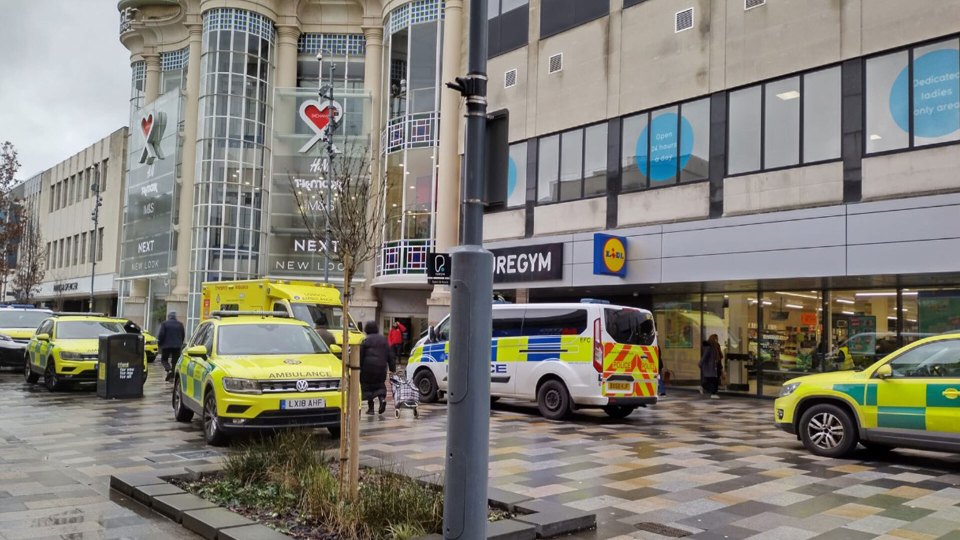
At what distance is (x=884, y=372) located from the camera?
398 inches

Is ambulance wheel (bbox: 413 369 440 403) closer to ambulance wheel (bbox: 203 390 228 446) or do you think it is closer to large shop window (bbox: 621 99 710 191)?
ambulance wheel (bbox: 203 390 228 446)

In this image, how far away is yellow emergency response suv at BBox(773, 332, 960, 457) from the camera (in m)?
9.52

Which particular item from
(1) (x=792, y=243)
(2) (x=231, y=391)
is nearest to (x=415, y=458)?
(2) (x=231, y=391)

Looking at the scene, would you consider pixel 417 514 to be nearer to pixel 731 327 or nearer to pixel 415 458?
pixel 415 458

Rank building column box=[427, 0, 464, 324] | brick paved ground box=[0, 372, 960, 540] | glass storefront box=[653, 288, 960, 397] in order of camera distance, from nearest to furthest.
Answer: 1. brick paved ground box=[0, 372, 960, 540]
2. glass storefront box=[653, 288, 960, 397]
3. building column box=[427, 0, 464, 324]

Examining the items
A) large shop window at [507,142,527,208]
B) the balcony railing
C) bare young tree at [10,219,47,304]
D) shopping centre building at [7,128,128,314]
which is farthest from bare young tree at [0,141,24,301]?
large shop window at [507,142,527,208]

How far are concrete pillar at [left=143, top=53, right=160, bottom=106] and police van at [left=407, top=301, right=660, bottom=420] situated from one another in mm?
34990

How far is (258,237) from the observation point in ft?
123

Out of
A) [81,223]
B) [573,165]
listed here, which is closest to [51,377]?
[573,165]

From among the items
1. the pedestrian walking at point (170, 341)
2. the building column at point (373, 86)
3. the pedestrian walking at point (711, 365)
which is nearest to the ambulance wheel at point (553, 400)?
the pedestrian walking at point (711, 365)

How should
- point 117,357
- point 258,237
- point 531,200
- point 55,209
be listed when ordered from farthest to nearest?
point 55,209 < point 258,237 < point 531,200 < point 117,357

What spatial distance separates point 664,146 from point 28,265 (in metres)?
49.8

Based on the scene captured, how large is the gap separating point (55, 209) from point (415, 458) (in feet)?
199

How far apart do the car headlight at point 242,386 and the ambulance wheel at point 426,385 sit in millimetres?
7461
